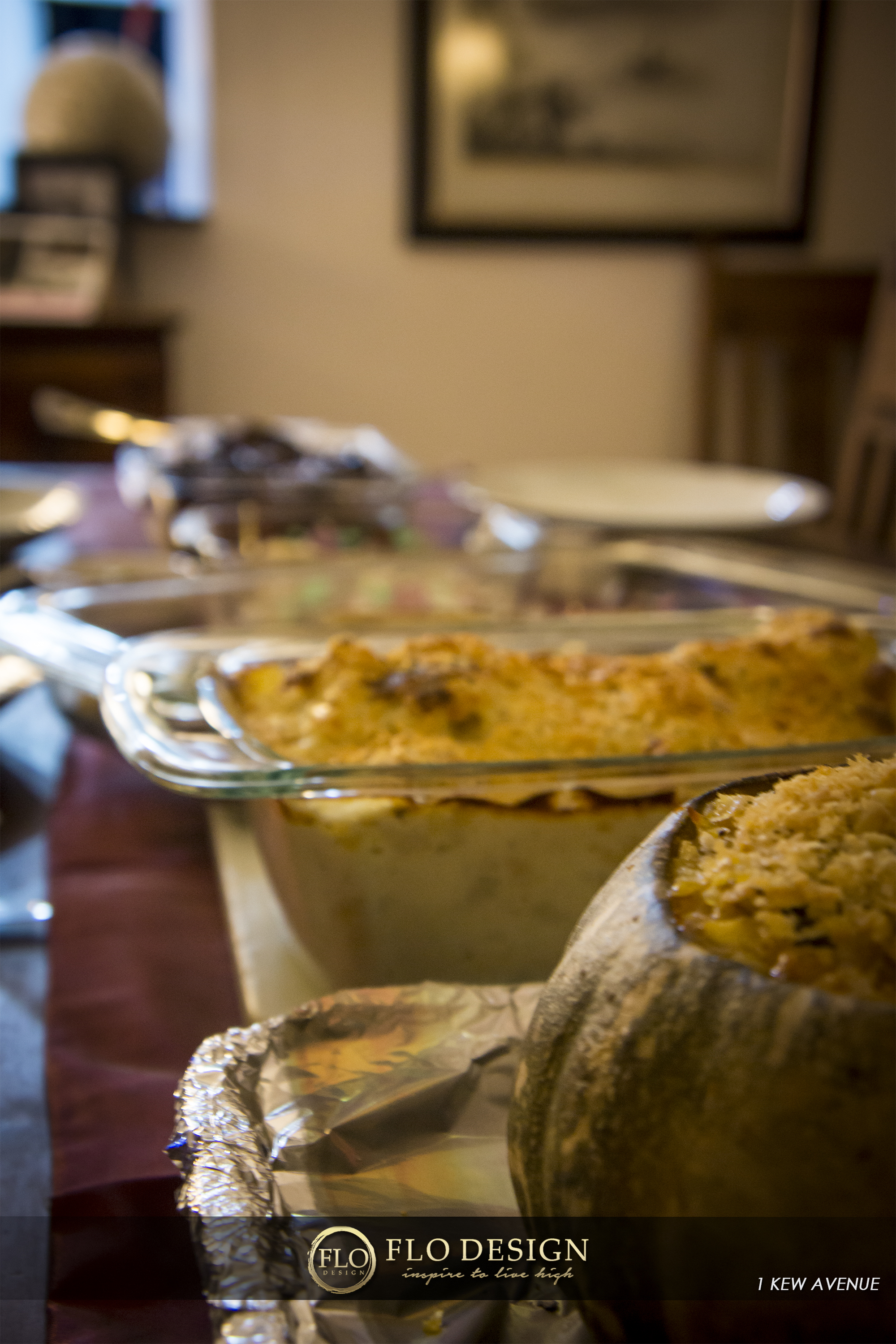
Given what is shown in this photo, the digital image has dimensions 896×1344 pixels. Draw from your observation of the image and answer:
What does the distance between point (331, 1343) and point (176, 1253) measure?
4.3 inches

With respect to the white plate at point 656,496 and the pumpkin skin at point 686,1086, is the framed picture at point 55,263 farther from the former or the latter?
the pumpkin skin at point 686,1086

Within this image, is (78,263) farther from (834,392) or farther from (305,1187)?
(305,1187)

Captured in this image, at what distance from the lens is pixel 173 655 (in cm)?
63

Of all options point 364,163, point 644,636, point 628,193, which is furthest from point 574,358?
point 644,636

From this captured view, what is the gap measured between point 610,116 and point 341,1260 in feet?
10.9

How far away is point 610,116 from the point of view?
3.12m

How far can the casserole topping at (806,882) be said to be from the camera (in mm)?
275

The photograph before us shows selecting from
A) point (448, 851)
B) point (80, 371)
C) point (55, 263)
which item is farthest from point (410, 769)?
point (55, 263)

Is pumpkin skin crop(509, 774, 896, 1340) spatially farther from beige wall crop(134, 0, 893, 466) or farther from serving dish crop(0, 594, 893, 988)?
beige wall crop(134, 0, 893, 466)

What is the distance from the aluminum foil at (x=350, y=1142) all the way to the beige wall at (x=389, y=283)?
9.13 feet

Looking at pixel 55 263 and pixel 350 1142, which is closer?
pixel 350 1142

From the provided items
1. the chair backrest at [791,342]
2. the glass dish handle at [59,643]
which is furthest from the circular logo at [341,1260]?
the chair backrest at [791,342]

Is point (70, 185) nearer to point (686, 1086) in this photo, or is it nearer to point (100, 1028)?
point (100, 1028)

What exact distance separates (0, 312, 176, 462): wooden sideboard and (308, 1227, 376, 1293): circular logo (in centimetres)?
232
